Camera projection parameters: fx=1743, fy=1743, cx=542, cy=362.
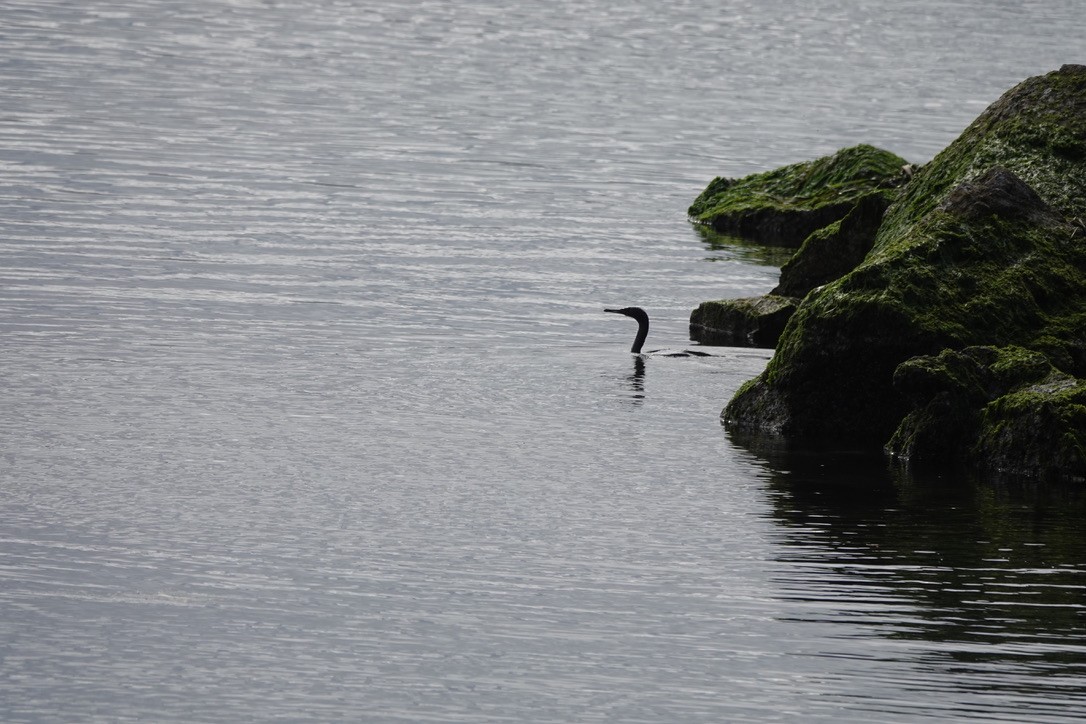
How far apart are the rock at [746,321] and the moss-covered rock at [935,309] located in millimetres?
4408

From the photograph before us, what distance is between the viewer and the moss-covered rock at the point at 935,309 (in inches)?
707

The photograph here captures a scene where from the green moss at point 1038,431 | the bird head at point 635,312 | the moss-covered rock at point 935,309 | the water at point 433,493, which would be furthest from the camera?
the bird head at point 635,312

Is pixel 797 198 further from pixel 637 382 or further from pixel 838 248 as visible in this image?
pixel 637 382

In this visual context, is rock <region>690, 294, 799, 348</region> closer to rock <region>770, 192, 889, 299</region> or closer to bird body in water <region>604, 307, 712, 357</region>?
rock <region>770, 192, 889, 299</region>

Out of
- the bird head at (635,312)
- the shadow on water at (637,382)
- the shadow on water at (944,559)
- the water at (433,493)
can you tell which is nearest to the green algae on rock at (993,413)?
the shadow on water at (944,559)

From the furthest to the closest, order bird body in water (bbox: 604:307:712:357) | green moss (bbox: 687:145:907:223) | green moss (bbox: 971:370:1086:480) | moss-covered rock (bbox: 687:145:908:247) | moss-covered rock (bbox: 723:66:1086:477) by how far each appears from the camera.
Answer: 1. green moss (bbox: 687:145:907:223)
2. moss-covered rock (bbox: 687:145:908:247)
3. bird body in water (bbox: 604:307:712:357)
4. moss-covered rock (bbox: 723:66:1086:477)
5. green moss (bbox: 971:370:1086:480)

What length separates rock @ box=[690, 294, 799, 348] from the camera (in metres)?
23.8

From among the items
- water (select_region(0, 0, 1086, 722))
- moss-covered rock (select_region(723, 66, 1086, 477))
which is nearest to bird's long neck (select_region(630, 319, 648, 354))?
water (select_region(0, 0, 1086, 722))

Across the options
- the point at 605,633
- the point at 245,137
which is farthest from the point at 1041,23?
the point at 605,633

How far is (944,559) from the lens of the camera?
14.1m

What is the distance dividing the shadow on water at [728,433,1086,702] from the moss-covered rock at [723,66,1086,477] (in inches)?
29.6

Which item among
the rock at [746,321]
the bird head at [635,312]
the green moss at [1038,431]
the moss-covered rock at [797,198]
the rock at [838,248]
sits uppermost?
the green moss at [1038,431]

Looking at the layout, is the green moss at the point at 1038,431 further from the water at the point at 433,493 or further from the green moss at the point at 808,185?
the green moss at the point at 808,185

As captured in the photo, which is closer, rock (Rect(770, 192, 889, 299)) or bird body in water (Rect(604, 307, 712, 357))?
bird body in water (Rect(604, 307, 712, 357))
